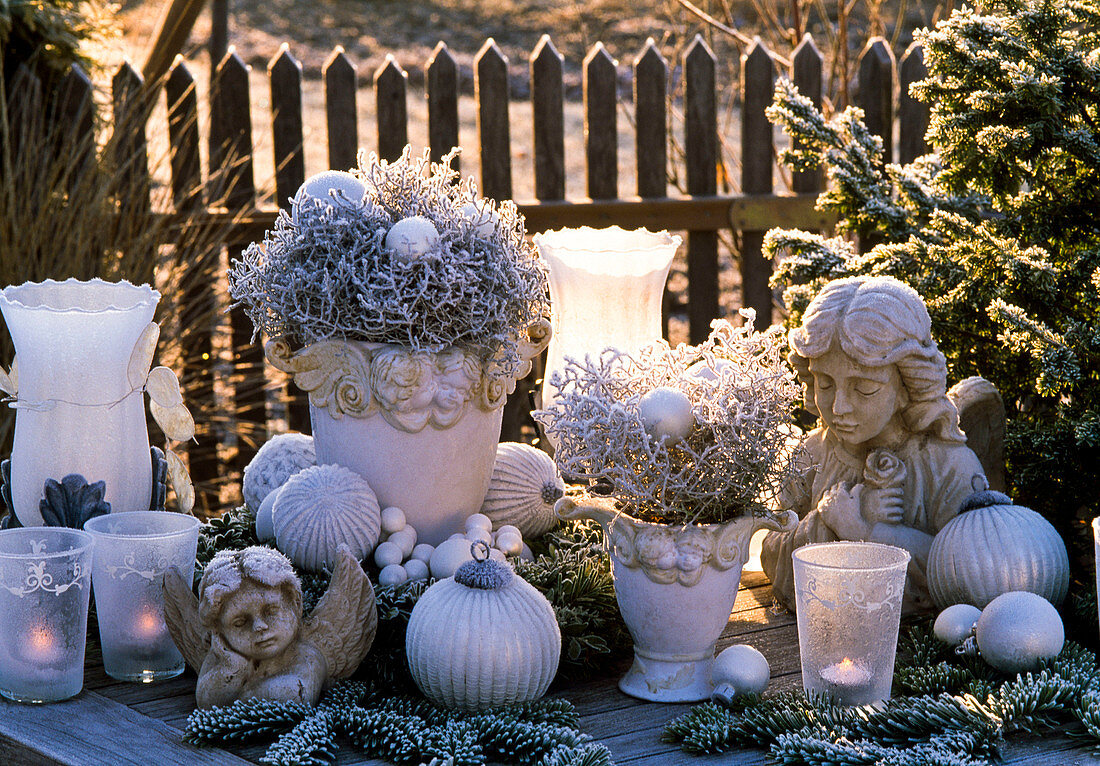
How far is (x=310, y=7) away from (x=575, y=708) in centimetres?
981

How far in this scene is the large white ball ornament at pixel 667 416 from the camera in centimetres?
183

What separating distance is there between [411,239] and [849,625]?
920 mm

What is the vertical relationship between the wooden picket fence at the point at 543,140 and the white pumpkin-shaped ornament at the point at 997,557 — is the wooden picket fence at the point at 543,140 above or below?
above

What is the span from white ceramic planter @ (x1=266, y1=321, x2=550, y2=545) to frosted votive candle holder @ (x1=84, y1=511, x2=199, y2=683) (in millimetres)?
333

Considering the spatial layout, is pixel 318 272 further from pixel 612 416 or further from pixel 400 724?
pixel 400 724

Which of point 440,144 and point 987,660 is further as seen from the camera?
point 440,144

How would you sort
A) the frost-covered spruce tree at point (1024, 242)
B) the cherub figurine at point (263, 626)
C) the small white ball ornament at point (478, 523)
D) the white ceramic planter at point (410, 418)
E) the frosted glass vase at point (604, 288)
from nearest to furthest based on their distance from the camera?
the cherub figurine at point (263, 626) < the white ceramic planter at point (410, 418) < the small white ball ornament at point (478, 523) < the frost-covered spruce tree at point (1024, 242) < the frosted glass vase at point (604, 288)

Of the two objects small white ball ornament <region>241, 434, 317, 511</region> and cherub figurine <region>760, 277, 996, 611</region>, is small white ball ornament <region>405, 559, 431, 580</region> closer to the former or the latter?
small white ball ornament <region>241, 434, 317, 511</region>

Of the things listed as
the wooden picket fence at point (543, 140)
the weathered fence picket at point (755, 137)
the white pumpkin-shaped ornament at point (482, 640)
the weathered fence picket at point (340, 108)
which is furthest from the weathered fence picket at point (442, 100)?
the white pumpkin-shaped ornament at point (482, 640)

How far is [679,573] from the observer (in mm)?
1843

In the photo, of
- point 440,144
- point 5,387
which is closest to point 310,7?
point 440,144

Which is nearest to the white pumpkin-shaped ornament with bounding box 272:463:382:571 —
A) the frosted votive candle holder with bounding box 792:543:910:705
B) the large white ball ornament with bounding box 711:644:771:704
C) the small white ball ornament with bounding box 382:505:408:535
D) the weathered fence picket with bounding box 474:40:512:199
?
the small white ball ornament with bounding box 382:505:408:535

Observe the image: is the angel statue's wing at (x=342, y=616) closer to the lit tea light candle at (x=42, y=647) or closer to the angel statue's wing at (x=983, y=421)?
the lit tea light candle at (x=42, y=647)

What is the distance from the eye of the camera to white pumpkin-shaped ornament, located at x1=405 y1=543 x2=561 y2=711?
1.73m
